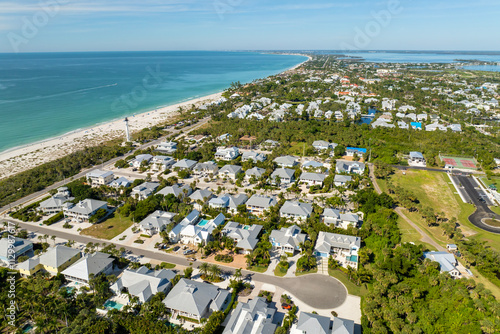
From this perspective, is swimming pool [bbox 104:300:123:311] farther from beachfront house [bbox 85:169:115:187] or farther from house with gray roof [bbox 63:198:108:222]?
beachfront house [bbox 85:169:115:187]

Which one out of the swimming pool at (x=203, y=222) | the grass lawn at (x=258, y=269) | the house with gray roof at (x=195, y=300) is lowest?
the grass lawn at (x=258, y=269)

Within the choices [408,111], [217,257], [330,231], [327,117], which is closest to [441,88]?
[408,111]

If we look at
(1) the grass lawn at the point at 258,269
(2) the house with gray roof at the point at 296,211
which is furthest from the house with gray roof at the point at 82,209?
(2) the house with gray roof at the point at 296,211

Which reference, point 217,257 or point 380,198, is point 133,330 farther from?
point 380,198

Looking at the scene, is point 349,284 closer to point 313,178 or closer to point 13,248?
point 313,178

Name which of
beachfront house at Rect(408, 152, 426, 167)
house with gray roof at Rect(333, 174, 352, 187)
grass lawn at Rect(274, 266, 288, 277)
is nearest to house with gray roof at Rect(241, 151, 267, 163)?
house with gray roof at Rect(333, 174, 352, 187)

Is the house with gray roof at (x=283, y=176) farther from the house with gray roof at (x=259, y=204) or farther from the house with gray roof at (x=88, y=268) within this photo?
the house with gray roof at (x=88, y=268)

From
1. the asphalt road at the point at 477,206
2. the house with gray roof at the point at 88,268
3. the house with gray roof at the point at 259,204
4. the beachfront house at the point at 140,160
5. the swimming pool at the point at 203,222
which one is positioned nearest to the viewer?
the house with gray roof at the point at 88,268
